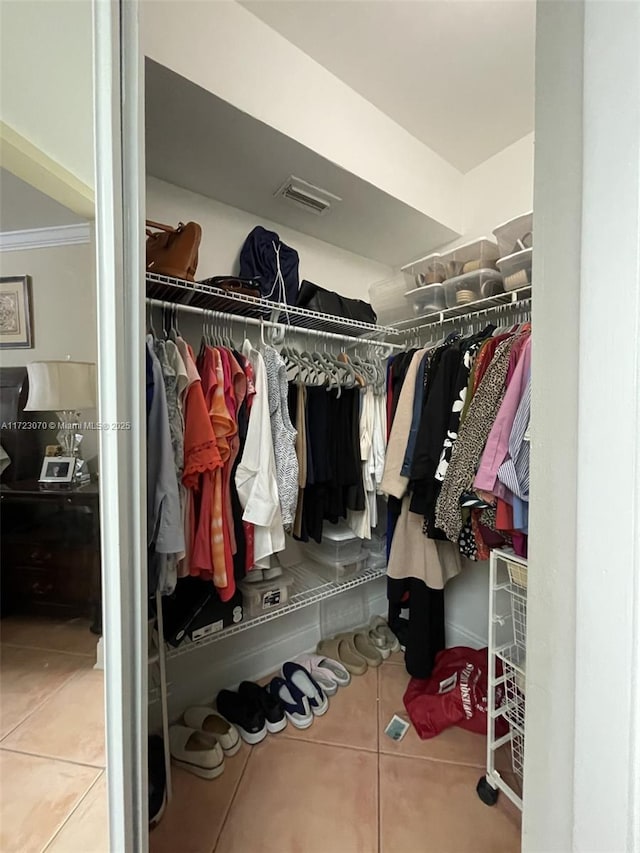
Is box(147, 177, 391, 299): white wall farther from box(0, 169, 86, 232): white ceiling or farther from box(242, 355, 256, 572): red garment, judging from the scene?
box(0, 169, 86, 232): white ceiling

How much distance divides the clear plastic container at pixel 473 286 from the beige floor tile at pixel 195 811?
1987 mm

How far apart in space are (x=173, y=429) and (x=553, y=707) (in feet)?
3.37

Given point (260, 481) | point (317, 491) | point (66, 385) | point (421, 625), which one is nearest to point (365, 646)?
point (421, 625)

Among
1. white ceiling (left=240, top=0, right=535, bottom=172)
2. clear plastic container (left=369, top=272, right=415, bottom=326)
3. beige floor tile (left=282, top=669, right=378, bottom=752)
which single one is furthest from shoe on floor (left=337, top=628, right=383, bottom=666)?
white ceiling (left=240, top=0, right=535, bottom=172)

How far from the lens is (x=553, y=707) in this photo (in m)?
0.45

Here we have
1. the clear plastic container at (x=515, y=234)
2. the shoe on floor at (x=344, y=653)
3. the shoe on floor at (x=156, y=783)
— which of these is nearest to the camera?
the shoe on floor at (x=156, y=783)

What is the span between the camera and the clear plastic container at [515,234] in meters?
1.27

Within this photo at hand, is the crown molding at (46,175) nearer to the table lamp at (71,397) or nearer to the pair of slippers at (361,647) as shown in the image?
the table lamp at (71,397)

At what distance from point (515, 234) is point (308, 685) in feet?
6.68

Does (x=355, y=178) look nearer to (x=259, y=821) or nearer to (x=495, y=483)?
(x=495, y=483)

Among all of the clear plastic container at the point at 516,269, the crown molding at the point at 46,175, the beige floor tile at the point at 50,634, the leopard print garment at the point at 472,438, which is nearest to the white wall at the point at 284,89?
the clear plastic container at the point at 516,269

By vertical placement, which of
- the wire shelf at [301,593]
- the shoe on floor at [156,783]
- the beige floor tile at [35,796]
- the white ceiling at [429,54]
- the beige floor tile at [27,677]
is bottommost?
the shoe on floor at [156,783]

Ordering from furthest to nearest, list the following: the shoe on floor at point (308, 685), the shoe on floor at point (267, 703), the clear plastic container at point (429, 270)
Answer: the clear plastic container at point (429, 270), the shoe on floor at point (308, 685), the shoe on floor at point (267, 703)

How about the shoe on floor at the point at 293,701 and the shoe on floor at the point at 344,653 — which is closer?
the shoe on floor at the point at 293,701
